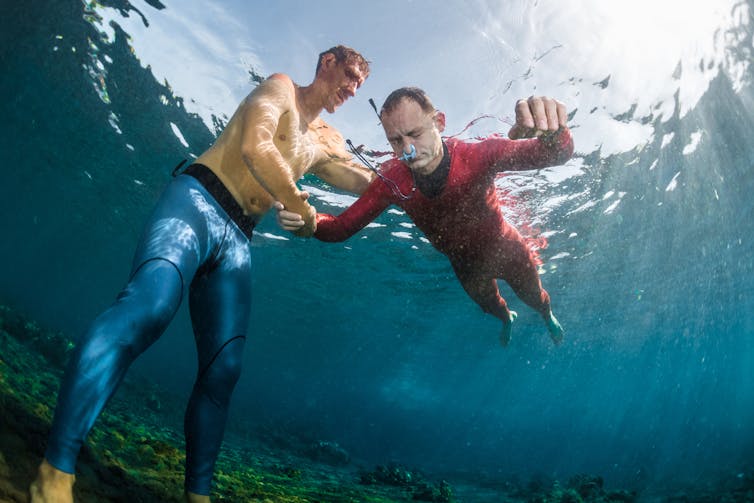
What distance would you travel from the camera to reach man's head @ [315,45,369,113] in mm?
3887

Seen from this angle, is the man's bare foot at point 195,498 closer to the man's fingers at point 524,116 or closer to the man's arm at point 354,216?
the man's arm at point 354,216

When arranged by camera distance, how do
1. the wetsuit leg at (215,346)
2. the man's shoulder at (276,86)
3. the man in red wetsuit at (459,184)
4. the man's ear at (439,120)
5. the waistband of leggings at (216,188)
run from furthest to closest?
the man's ear at (439,120) < the man's shoulder at (276,86) < the man in red wetsuit at (459,184) < the waistband of leggings at (216,188) < the wetsuit leg at (215,346)

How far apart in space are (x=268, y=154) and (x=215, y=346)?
154 cm

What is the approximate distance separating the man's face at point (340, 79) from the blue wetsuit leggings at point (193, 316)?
1.57 meters

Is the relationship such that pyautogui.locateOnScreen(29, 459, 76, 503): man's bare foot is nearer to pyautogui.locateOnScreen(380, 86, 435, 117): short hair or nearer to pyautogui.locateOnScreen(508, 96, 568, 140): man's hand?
pyautogui.locateOnScreen(508, 96, 568, 140): man's hand

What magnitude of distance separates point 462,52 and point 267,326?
44499 millimetres

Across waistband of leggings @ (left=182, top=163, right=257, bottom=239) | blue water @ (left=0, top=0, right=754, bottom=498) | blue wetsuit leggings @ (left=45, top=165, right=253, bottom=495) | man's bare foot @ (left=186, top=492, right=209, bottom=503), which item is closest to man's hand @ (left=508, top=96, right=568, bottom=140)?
waistband of leggings @ (left=182, top=163, right=257, bottom=239)

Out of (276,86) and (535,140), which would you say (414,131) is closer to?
(535,140)

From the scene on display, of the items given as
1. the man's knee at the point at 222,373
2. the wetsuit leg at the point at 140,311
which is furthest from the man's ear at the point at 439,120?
the man's knee at the point at 222,373

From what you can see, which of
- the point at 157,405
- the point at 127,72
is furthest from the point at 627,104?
the point at 157,405

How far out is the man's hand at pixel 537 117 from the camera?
271cm

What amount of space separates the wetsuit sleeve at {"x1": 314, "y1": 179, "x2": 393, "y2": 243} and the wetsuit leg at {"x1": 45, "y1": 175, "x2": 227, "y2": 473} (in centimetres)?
161

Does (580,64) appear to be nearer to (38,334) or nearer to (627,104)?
(627,104)

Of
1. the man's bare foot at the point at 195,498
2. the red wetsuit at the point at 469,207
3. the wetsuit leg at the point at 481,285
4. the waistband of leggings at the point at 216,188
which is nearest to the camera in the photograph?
the man's bare foot at the point at 195,498
